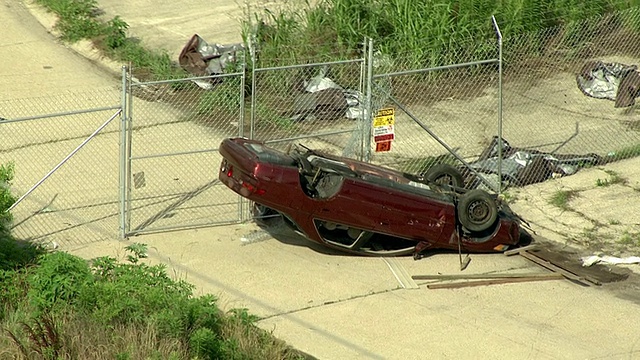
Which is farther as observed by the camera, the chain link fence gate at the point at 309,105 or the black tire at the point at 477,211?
the chain link fence gate at the point at 309,105

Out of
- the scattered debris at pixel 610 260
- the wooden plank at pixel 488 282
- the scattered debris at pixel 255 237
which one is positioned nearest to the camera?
the wooden plank at pixel 488 282

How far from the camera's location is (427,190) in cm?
1130

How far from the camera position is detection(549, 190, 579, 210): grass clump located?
1298 cm

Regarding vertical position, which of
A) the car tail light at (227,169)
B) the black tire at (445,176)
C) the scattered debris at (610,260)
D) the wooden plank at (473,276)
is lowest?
the wooden plank at (473,276)

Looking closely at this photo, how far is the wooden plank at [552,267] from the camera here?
1104 centimetres

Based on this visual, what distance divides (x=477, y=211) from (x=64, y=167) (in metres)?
5.32

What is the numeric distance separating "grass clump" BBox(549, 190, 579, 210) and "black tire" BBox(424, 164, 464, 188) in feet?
4.86

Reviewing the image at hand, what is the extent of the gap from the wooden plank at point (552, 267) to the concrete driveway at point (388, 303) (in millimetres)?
96

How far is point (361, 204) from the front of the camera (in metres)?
10.9

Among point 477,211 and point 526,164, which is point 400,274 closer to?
point 477,211

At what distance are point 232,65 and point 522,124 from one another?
170 inches

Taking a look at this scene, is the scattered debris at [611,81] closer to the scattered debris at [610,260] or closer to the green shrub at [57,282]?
the scattered debris at [610,260]

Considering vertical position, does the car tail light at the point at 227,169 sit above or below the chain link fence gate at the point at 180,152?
above

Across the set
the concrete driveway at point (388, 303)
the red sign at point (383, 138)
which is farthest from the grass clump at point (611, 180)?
the red sign at point (383, 138)
